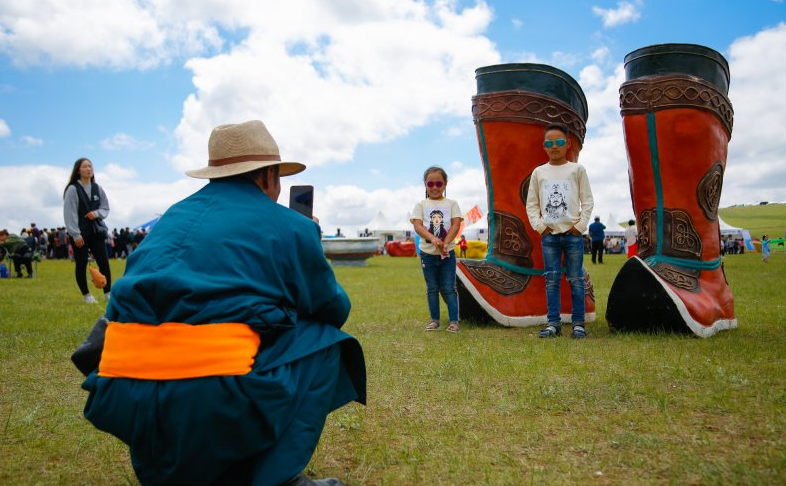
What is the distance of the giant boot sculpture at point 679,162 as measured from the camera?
181 inches

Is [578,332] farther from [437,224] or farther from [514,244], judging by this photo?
[437,224]

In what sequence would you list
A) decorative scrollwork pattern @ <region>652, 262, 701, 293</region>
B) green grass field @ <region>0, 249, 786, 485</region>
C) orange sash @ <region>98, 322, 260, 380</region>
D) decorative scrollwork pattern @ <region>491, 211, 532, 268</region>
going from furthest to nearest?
decorative scrollwork pattern @ <region>491, 211, 532, 268</region> < decorative scrollwork pattern @ <region>652, 262, 701, 293</region> < green grass field @ <region>0, 249, 786, 485</region> < orange sash @ <region>98, 322, 260, 380</region>

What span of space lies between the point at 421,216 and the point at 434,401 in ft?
8.67

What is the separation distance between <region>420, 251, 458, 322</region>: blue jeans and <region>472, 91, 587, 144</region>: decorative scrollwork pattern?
1277 millimetres

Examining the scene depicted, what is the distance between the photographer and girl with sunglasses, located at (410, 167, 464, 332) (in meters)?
5.16

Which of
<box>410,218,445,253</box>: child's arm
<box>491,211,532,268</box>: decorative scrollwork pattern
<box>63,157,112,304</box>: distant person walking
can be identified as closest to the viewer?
<box>410,218,445,253</box>: child's arm

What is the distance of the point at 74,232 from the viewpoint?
664 centimetres

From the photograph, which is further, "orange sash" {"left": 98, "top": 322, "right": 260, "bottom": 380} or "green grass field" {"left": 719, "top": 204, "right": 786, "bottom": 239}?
"green grass field" {"left": 719, "top": 204, "right": 786, "bottom": 239}

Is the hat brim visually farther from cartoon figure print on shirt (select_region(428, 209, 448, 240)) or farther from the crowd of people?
the crowd of people

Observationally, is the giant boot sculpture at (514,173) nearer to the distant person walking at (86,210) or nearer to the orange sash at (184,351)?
the orange sash at (184,351)

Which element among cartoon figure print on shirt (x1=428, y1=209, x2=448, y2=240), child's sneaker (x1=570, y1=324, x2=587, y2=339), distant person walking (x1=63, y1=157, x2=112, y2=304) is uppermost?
distant person walking (x1=63, y1=157, x2=112, y2=304)

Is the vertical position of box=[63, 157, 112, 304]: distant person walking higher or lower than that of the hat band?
higher

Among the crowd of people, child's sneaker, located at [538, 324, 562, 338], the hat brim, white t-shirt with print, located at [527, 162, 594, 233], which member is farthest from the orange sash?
the crowd of people

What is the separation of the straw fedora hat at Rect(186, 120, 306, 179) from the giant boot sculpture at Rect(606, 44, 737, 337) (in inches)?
127
